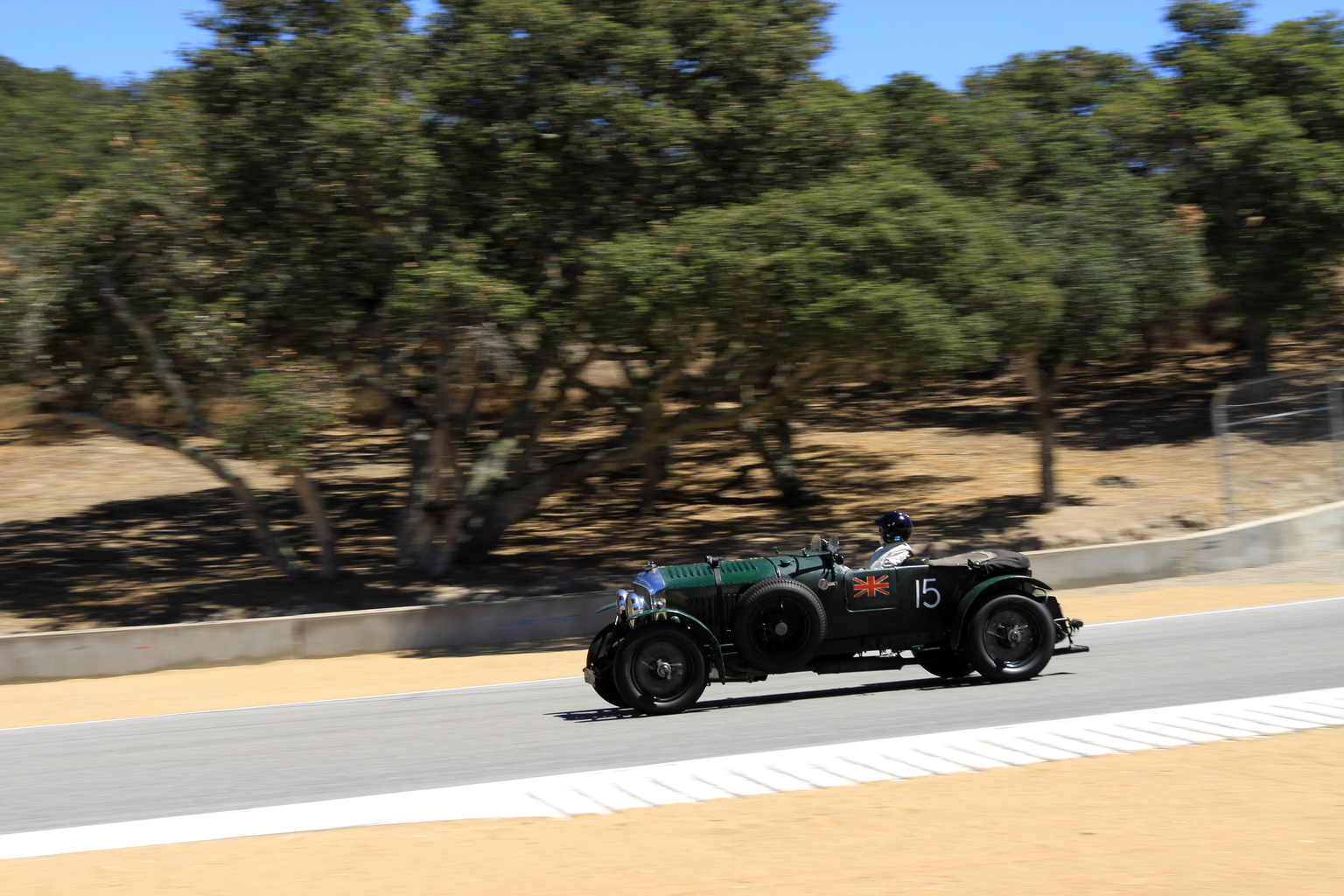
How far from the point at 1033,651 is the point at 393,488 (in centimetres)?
2090

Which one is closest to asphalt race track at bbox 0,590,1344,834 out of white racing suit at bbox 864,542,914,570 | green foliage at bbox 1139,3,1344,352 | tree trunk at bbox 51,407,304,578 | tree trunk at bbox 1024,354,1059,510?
white racing suit at bbox 864,542,914,570

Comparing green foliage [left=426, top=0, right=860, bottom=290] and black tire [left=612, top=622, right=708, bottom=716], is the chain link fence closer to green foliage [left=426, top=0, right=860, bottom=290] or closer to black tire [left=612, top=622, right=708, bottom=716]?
green foliage [left=426, top=0, right=860, bottom=290]

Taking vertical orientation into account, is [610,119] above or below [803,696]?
above

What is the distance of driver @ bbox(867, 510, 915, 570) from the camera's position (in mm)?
10406

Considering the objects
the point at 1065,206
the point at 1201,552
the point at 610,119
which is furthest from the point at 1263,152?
the point at 610,119

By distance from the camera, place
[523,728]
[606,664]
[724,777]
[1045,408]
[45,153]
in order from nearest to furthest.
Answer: [724,777], [606,664], [523,728], [45,153], [1045,408]

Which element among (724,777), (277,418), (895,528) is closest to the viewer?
(724,777)

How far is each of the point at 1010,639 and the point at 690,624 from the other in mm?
2837

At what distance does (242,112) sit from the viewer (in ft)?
60.6

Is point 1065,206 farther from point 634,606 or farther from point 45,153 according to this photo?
point 45,153

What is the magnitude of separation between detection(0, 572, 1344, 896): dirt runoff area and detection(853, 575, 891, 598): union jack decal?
272 centimetres

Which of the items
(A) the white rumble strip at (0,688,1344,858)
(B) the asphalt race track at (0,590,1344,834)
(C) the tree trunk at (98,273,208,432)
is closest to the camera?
(A) the white rumble strip at (0,688,1344,858)

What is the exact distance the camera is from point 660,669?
9789 mm

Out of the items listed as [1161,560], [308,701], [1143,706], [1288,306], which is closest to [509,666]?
[308,701]
